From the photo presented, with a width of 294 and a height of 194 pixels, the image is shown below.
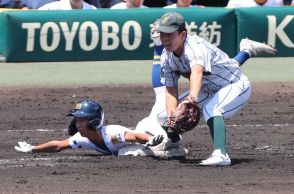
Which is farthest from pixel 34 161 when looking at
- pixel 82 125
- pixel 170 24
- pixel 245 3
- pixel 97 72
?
pixel 245 3

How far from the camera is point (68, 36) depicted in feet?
47.8

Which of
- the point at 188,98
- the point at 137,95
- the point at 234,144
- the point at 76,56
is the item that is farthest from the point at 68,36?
the point at 188,98

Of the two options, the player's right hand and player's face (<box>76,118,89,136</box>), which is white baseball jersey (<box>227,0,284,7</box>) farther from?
player's face (<box>76,118,89,136</box>)

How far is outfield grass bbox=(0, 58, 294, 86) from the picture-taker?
14180mm

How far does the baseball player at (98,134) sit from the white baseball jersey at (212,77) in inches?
19.6

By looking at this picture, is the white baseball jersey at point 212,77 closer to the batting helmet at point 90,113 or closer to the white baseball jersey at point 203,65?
the white baseball jersey at point 203,65

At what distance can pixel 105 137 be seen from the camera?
357 inches

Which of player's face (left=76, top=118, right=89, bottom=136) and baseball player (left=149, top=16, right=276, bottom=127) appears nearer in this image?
player's face (left=76, top=118, right=89, bottom=136)

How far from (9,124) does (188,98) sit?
11.9 feet

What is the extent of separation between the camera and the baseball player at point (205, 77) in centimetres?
828

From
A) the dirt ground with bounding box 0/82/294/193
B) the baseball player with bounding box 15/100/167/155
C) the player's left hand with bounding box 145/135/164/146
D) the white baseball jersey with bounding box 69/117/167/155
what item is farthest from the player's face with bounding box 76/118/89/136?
the player's left hand with bounding box 145/135/164/146

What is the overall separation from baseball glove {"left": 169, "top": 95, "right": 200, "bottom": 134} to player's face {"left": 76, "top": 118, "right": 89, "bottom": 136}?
34.2 inches

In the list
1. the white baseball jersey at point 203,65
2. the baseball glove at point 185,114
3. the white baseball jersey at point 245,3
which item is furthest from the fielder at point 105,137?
the white baseball jersey at point 245,3

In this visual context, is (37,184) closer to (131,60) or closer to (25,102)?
(25,102)
